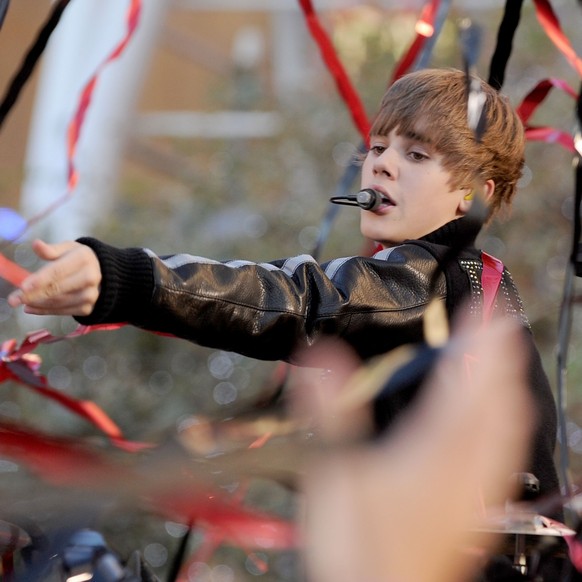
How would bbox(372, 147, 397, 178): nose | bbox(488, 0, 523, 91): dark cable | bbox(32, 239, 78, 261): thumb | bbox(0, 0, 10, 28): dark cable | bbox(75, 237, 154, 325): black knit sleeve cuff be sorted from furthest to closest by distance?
bbox(488, 0, 523, 91): dark cable → bbox(372, 147, 397, 178): nose → bbox(0, 0, 10, 28): dark cable → bbox(75, 237, 154, 325): black knit sleeve cuff → bbox(32, 239, 78, 261): thumb

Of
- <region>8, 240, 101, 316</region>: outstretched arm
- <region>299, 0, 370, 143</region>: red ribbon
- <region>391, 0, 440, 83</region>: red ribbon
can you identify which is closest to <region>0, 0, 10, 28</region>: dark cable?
<region>8, 240, 101, 316</region>: outstretched arm

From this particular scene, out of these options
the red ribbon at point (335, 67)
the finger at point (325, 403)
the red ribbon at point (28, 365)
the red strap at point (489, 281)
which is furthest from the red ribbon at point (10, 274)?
the red ribbon at point (335, 67)

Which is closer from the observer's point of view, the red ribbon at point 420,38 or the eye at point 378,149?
the eye at point 378,149

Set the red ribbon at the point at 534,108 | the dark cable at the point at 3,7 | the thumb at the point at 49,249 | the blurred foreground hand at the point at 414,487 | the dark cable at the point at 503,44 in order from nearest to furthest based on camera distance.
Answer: the blurred foreground hand at the point at 414,487, the thumb at the point at 49,249, the dark cable at the point at 3,7, the dark cable at the point at 503,44, the red ribbon at the point at 534,108

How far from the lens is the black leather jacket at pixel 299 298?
41.1 inches

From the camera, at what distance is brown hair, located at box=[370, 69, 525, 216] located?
4.66 ft

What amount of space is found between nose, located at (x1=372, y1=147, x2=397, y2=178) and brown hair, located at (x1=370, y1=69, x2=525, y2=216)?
0.04 m

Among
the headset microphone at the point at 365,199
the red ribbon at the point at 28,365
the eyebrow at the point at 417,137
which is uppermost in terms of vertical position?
the eyebrow at the point at 417,137

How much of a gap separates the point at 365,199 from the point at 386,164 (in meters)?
0.06

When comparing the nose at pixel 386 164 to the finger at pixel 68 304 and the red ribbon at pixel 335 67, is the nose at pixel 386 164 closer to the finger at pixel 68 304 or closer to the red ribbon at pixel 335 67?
the red ribbon at pixel 335 67

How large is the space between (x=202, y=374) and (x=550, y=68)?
2.10 m

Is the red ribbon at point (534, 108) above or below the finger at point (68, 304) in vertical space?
above

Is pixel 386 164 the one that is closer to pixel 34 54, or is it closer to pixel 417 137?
pixel 417 137

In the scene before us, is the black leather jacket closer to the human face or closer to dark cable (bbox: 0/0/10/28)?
the human face
